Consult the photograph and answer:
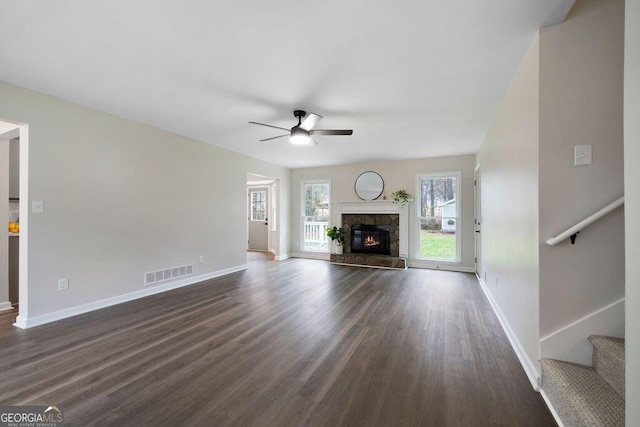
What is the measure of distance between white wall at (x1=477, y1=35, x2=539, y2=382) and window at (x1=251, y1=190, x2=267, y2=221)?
6.81 meters

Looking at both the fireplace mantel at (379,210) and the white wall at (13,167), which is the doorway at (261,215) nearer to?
the fireplace mantel at (379,210)

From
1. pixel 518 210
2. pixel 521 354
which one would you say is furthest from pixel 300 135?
pixel 521 354

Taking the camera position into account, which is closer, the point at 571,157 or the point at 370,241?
the point at 571,157

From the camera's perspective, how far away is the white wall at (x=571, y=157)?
64.1 inches

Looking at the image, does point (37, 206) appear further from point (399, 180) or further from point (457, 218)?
point (457, 218)

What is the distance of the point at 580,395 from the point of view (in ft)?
4.61

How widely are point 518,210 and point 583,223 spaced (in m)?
0.64

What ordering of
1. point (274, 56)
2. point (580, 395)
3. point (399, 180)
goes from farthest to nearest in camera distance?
point (399, 180) → point (274, 56) → point (580, 395)

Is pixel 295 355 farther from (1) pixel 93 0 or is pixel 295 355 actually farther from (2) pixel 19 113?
(2) pixel 19 113

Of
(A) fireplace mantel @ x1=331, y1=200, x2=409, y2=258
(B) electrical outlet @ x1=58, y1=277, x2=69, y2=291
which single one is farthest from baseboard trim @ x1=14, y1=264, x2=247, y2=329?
(A) fireplace mantel @ x1=331, y1=200, x2=409, y2=258

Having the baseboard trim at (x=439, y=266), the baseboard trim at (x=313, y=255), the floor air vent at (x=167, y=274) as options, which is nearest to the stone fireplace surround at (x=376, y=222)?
the baseboard trim at (x=439, y=266)

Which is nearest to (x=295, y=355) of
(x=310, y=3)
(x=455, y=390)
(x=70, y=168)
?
(x=455, y=390)

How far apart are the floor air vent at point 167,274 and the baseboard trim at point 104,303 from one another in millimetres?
83

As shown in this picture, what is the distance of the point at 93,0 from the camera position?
1637mm
